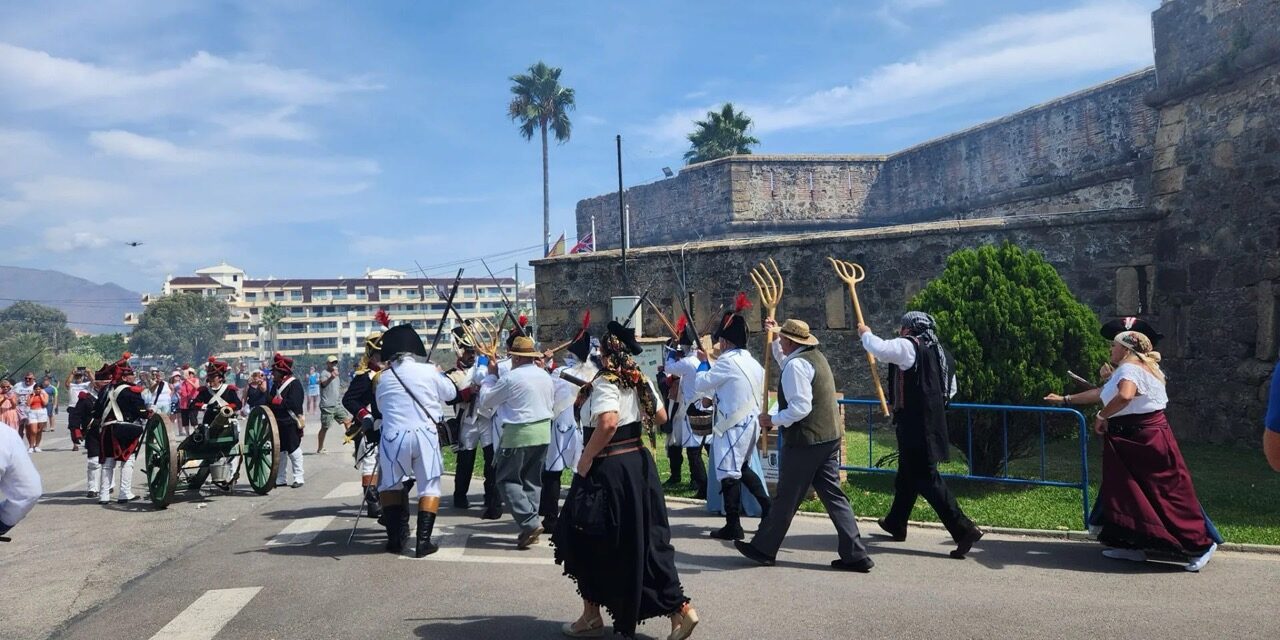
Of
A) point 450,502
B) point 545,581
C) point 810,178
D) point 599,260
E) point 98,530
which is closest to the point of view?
point 545,581

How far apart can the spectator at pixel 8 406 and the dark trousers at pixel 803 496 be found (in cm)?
1698

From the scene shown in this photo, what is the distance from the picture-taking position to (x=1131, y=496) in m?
6.48

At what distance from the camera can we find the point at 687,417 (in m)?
9.82

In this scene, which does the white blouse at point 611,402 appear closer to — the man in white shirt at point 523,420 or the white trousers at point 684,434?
the man in white shirt at point 523,420

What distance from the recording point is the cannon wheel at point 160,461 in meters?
9.94

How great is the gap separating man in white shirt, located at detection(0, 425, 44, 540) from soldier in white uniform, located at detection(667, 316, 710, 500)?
5.72 meters

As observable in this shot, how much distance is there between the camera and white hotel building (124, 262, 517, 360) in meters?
112

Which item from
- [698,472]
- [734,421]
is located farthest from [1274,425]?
[698,472]

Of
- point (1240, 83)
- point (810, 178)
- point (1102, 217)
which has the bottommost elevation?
point (1102, 217)

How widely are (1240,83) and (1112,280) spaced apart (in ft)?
10.5

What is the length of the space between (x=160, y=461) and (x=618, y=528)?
7619mm

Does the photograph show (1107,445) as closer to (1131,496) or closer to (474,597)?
→ (1131,496)

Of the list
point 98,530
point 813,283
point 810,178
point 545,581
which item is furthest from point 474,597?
point 810,178

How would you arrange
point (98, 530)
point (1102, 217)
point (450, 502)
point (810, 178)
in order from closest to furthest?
point (98, 530) < point (450, 502) < point (1102, 217) < point (810, 178)
